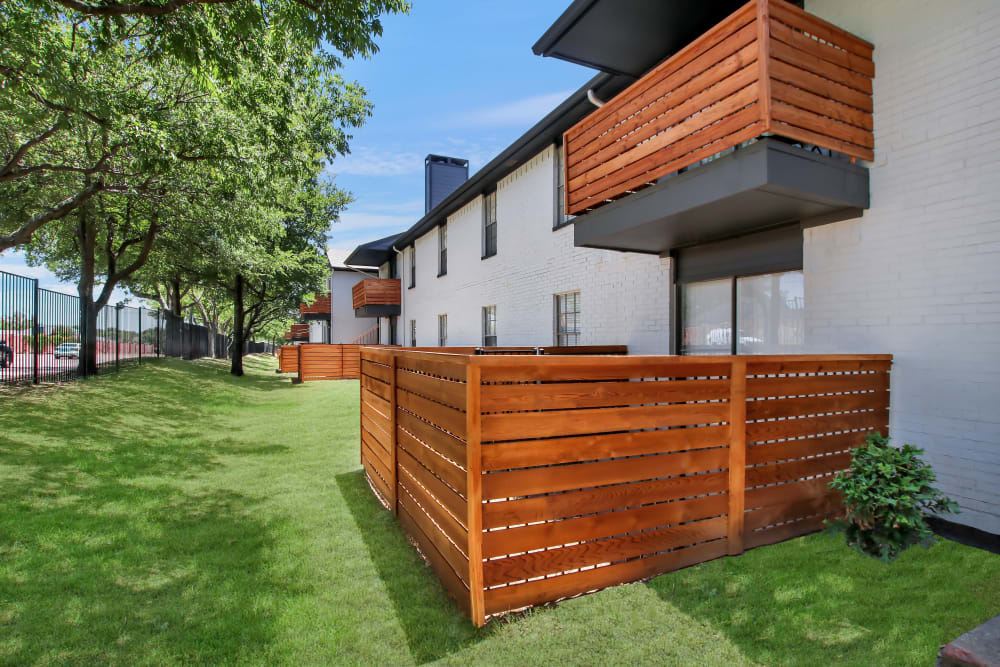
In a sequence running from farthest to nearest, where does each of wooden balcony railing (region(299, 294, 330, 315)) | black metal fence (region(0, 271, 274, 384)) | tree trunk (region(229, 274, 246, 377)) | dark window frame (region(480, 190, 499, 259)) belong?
1. wooden balcony railing (region(299, 294, 330, 315))
2. tree trunk (region(229, 274, 246, 377))
3. dark window frame (region(480, 190, 499, 259))
4. black metal fence (region(0, 271, 274, 384))

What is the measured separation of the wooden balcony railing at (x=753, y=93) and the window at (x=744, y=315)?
160 cm

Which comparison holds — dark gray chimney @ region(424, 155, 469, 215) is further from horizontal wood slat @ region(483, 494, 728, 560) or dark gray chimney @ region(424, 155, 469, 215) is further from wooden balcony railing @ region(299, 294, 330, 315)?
horizontal wood slat @ region(483, 494, 728, 560)

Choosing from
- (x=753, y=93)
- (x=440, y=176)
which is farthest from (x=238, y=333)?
(x=753, y=93)

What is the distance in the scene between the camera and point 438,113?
670 inches

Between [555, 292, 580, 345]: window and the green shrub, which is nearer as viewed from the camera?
the green shrub

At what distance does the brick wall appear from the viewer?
3.89 m

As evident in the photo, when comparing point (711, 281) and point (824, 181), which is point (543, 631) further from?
point (711, 281)

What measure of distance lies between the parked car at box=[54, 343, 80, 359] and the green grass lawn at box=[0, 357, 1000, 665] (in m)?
8.13

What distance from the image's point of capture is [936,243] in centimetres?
418

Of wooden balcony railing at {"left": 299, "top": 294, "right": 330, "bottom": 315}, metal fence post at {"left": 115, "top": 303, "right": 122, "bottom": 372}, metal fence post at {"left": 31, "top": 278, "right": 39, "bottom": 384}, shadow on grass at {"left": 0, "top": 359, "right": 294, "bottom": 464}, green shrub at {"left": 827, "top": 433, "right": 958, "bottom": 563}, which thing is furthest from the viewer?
wooden balcony railing at {"left": 299, "top": 294, "right": 330, "bottom": 315}

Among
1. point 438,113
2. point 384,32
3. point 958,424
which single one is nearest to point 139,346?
point 438,113

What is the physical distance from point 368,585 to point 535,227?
8273mm

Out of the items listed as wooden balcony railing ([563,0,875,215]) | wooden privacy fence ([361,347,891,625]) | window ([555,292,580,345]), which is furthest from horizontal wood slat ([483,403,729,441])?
window ([555,292,580,345])

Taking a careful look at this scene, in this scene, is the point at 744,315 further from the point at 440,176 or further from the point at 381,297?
the point at 440,176
